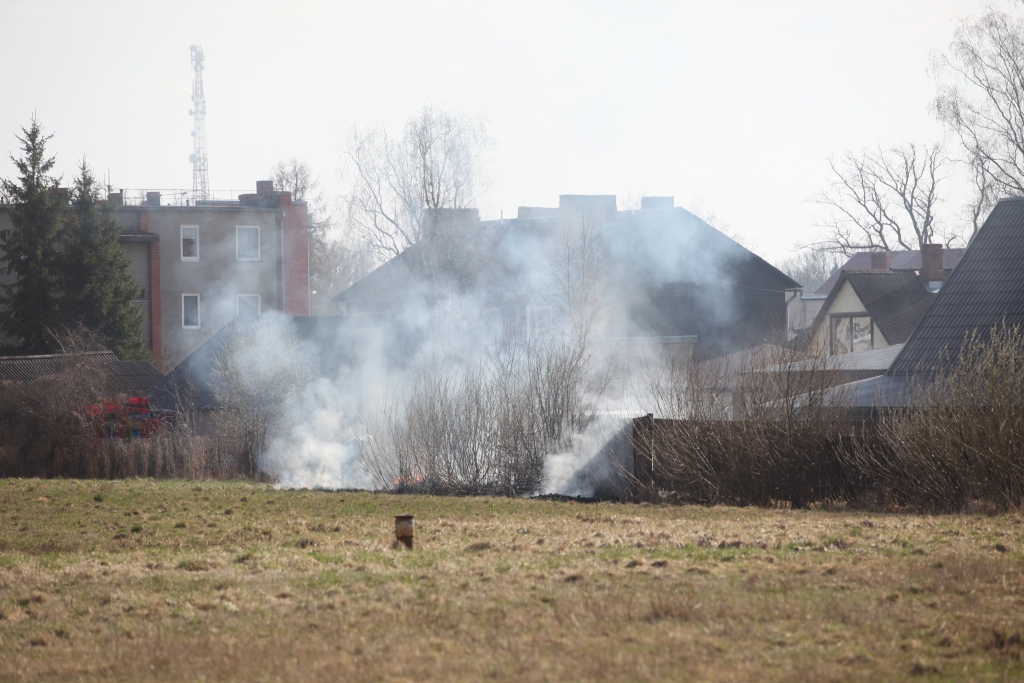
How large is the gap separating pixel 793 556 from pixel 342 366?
57.3ft

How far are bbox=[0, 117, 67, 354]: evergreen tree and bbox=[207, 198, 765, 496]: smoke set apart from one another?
1135 centimetres

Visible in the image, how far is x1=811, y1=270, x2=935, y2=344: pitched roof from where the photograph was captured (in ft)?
124

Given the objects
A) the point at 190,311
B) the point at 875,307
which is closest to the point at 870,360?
the point at 875,307

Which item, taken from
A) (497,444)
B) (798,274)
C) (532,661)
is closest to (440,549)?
(532,661)

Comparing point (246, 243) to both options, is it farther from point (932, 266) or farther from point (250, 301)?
point (932, 266)

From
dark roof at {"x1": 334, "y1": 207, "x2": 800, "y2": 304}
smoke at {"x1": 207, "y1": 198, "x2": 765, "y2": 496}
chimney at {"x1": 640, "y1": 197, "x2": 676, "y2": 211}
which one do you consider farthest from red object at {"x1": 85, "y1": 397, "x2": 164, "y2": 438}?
chimney at {"x1": 640, "y1": 197, "x2": 676, "y2": 211}

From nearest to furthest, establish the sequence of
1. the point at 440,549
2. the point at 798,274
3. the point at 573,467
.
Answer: the point at 440,549 → the point at 573,467 → the point at 798,274

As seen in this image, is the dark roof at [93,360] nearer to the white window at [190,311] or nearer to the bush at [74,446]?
the bush at [74,446]

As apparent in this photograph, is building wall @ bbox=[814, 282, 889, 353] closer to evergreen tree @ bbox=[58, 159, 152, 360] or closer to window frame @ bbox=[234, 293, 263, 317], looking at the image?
window frame @ bbox=[234, 293, 263, 317]

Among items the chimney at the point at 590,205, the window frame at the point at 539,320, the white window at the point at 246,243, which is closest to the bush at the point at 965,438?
the window frame at the point at 539,320

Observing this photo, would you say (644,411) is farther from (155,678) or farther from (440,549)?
(155,678)

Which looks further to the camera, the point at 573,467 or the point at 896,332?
the point at 896,332

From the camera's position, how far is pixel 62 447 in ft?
72.8

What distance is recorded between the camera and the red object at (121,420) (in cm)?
2266
